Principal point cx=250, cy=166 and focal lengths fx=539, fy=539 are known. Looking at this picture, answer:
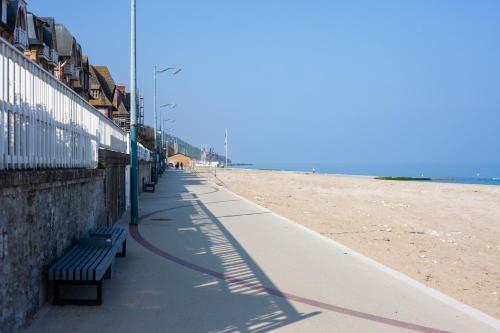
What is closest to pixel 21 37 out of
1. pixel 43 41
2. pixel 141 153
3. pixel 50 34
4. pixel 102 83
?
pixel 43 41

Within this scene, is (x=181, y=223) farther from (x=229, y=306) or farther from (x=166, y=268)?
(x=229, y=306)

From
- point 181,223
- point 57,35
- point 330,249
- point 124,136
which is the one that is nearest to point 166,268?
point 330,249

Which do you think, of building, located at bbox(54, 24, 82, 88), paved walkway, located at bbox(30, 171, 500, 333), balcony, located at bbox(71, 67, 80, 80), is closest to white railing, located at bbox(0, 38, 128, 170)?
paved walkway, located at bbox(30, 171, 500, 333)

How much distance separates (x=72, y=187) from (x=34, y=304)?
2.29m

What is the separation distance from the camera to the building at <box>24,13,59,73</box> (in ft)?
132

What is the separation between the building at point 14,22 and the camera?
33312 millimetres

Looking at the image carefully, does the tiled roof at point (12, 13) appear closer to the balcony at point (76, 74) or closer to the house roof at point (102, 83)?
the balcony at point (76, 74)

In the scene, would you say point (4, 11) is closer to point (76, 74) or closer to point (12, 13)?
point (12, 13)

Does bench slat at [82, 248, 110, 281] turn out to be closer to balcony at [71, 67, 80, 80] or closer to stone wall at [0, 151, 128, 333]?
stone wall at [0, 151, 128, 333]

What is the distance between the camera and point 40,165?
20.1ft

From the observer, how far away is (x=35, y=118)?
6.11 metres

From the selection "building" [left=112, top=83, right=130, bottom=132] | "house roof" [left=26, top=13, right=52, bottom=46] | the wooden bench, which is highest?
"house roof" [left=26, top=13, right=52, bottom=46]

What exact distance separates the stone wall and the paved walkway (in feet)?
1.35

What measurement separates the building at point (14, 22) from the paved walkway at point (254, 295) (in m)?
27.1
